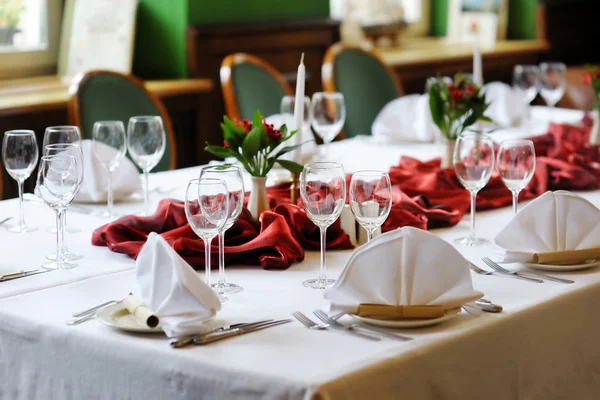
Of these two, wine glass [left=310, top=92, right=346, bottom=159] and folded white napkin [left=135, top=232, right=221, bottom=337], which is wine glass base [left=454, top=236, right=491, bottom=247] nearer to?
folded white napkin [left=135, top=232, right=221, bottom=337]

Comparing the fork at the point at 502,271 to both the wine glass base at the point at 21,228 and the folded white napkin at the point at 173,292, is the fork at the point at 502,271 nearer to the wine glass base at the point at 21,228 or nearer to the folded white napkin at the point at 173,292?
the folded white napkin at the point at 173,292

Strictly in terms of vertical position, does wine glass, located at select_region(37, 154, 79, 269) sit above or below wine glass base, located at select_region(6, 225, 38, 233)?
above

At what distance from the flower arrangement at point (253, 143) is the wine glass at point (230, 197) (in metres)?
0.23

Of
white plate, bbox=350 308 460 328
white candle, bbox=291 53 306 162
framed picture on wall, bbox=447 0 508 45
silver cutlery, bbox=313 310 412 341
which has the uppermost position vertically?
framed picture on wall, bbox=447 0 508 45

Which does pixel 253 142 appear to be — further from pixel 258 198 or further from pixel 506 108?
pixel 506 108

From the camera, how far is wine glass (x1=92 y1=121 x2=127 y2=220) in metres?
1.99

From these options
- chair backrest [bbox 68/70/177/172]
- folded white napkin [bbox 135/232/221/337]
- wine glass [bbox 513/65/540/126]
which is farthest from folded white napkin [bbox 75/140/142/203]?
wine glass [bbox 513/65/540/126]

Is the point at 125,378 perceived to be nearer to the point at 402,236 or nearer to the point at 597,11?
the point at 402,236

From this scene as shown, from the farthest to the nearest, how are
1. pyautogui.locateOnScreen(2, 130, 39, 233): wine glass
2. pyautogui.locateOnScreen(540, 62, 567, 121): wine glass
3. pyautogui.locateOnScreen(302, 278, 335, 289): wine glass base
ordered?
pyautogui.locateOnScreen(540, 62, 567, 121): wine glass, pyautogui.locateOnScreen(2, 130, 39, 233): wine glass, pyautogui.locateOnScreen(302, 278, 335, 289): wine glass base

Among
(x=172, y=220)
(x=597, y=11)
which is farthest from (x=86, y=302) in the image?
(x=597, y=11)

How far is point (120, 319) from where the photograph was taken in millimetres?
1281

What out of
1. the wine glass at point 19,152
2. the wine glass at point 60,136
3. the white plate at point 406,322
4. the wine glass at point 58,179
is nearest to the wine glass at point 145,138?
the wine glass at point 60,136

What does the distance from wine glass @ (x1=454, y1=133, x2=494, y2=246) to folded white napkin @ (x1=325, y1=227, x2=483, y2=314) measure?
0.44 metres

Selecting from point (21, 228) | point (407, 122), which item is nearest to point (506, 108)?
point (407, 122)
